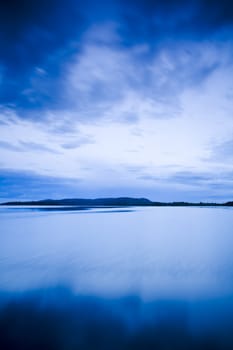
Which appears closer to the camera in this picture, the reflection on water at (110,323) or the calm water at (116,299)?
the reflection on water at (110,323)

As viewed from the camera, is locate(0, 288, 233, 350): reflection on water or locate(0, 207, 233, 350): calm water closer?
locate(0, 288, 233, 350): reflection on water

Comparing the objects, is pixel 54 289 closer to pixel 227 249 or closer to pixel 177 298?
pixel 177 298

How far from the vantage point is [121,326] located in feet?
13.1

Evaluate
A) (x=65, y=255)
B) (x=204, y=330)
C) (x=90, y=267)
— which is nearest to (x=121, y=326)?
(x=204, y=330)

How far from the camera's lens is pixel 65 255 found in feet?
29.9

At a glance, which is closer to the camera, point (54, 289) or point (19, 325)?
point (19, 325)

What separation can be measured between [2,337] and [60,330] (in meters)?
0.87

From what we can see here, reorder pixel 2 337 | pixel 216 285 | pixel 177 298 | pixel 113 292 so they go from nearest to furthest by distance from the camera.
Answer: pixel 2 337
pixel 177 298
pixel 113 292
pixel 216 285

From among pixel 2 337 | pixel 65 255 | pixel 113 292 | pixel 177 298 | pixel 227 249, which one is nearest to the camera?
pixel 2 337

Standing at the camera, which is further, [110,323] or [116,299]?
[116,299]

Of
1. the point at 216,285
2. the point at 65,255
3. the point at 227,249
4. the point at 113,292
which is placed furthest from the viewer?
the point at 227,249

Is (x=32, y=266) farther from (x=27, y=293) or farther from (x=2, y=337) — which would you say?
(x=2, y=337)

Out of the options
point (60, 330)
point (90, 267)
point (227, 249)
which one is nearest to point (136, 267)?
point (90, 267)

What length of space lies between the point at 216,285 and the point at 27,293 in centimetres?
473
